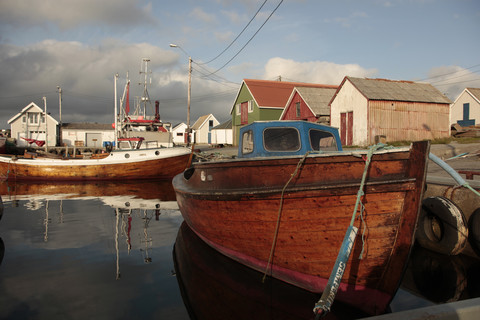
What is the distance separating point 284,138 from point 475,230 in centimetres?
347

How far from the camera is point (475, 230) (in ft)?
17.9

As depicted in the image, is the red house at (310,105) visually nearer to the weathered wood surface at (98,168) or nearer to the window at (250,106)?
the window at (250,106)

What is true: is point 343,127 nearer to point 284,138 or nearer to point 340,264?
point 284,138

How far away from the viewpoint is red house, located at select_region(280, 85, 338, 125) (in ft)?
86.3

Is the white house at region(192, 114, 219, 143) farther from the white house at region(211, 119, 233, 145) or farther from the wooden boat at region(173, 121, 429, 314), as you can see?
the wooden boat at region(173, 121, 429, 314)

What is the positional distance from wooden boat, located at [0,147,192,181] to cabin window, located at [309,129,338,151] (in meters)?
12.2

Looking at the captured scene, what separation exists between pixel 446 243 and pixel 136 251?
5.64m

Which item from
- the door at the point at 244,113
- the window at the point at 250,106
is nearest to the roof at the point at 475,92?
the window at the point at 250,106

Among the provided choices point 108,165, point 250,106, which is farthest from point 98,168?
point 250,106

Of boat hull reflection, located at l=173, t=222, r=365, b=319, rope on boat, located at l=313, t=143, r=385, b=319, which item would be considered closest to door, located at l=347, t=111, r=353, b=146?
boat hull reflection, located at l=173, t=222, r=365, b=319

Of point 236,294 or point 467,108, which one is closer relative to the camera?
point 236,294

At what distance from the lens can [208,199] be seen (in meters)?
5.23

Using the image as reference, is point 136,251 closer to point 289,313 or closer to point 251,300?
point 251,300

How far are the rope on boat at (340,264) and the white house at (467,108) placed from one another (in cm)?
3793
